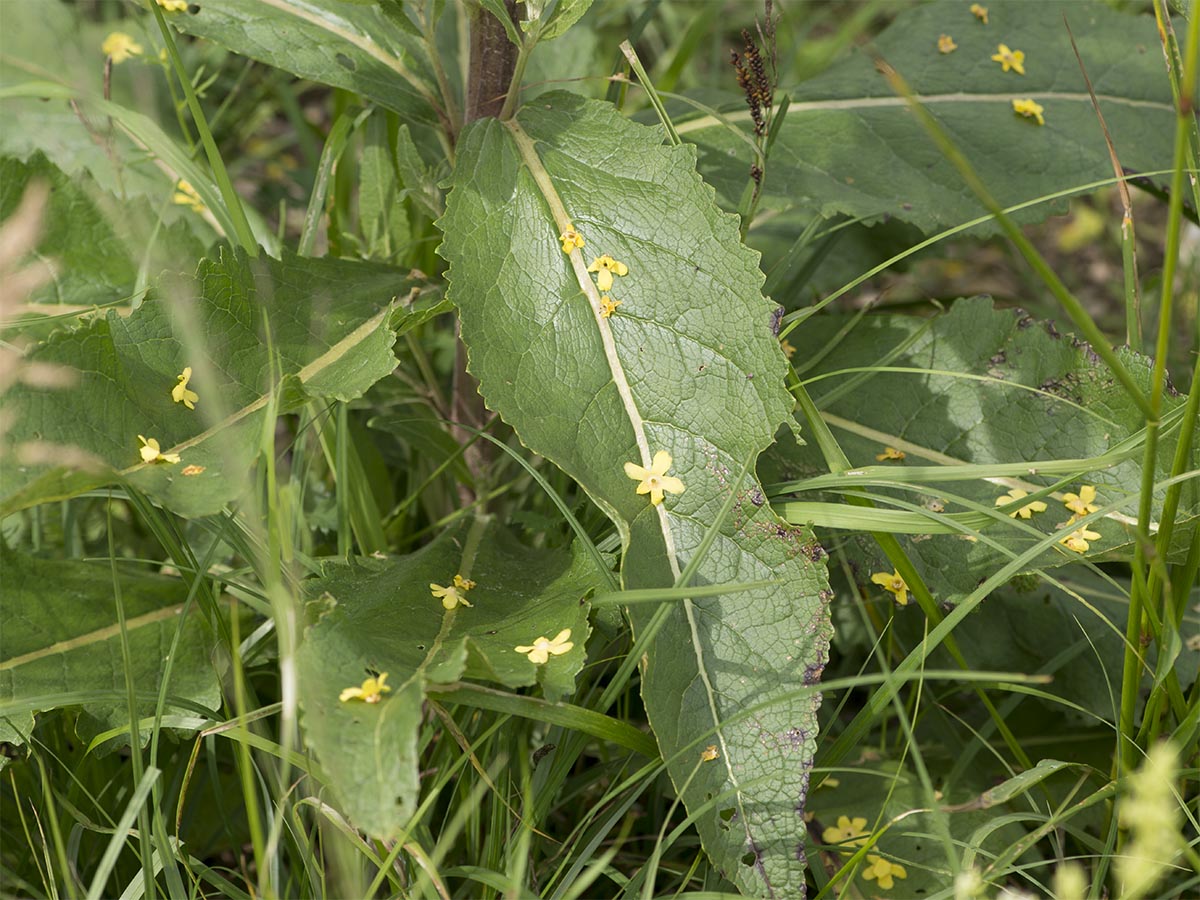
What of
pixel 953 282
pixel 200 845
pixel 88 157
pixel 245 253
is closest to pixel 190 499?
pixel 245 253

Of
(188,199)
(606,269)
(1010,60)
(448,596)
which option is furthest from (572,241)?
(1010,60)

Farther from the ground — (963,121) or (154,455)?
(963,121)

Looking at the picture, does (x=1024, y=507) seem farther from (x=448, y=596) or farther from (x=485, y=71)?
(x=485, y=71)

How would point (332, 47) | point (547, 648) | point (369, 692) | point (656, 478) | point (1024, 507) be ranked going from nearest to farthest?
point (369, 692)
point (547, 648)
point (656, 478)
point (1024, 507)
point (332, 47)

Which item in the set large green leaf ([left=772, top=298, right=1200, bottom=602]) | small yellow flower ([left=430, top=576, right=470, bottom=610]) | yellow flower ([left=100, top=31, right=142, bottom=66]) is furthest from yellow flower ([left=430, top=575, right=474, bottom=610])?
yellow flower ([left=100, top=31, right=142, bottom=66])

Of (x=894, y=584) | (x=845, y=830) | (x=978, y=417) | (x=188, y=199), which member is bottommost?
(x=845, y=830)

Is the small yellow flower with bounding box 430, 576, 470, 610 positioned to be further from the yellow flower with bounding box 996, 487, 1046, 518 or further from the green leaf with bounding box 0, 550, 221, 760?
the yellow flower with bounding box 996, 487, 1046, 518
